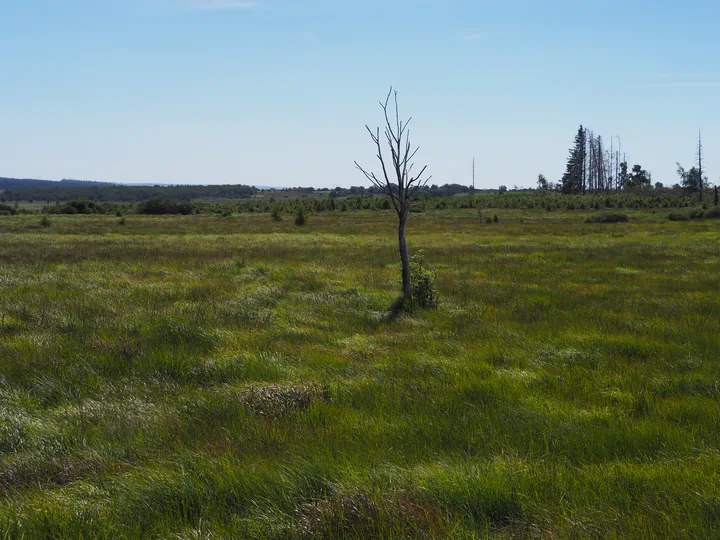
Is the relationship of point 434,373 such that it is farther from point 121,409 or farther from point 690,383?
point 121,409

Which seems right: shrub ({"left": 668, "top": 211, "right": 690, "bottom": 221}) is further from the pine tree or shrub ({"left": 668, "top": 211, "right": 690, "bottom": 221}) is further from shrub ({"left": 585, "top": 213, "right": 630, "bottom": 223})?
the pine tree

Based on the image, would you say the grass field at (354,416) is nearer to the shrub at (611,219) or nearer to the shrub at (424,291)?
the shrub at (424,291)

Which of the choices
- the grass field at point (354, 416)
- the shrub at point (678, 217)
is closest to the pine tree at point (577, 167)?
the shrub at point (678, 217)

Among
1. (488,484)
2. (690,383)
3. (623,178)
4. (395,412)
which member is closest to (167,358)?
(395,412)

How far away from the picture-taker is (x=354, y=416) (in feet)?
17.1

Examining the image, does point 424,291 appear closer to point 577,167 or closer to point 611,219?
point 611,219

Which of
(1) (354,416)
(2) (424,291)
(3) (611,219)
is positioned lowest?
(1) (354,416)

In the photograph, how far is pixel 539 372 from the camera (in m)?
6.93

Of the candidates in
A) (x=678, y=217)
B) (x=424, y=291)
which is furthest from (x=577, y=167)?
(x=424, y=291)

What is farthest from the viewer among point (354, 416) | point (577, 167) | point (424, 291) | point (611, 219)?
point (577, 167)

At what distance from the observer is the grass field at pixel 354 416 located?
354 centimetres

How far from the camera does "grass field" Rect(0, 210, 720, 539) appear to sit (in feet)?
11.6

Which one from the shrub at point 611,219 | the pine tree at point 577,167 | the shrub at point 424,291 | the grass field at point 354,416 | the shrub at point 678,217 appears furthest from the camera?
the pine tree at point 577,167

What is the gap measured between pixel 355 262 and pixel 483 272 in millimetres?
5083
